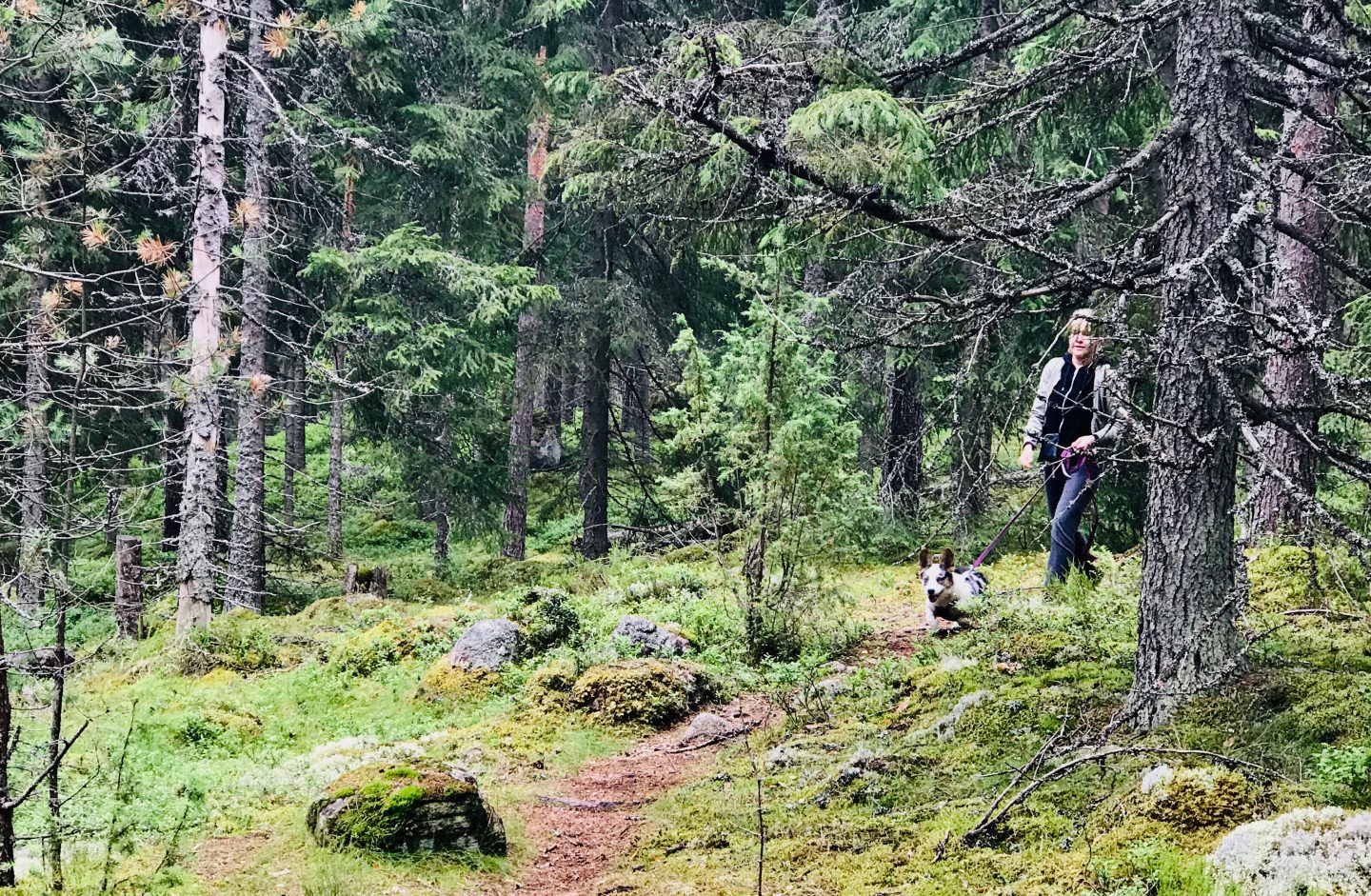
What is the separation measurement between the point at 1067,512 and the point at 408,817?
5067 mm

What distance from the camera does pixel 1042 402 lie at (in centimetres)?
707

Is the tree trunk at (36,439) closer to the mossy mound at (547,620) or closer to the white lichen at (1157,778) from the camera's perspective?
the mossy mound at (547,620)

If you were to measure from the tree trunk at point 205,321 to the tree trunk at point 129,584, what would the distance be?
3.57 ft

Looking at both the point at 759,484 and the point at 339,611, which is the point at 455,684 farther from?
the point at 339,611

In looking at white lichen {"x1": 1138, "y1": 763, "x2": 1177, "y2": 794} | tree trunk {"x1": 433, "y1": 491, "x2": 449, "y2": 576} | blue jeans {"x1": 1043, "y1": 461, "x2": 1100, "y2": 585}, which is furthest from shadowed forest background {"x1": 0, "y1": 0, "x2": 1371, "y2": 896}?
blue jeans {"x1": 1043, "y1": 461, "x2": 1100, "y2": 585}

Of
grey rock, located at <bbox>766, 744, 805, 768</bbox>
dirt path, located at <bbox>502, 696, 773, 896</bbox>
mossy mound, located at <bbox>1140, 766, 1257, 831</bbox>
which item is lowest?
dirt path, located at <bbox>502, 696, 773, 896</bbox>

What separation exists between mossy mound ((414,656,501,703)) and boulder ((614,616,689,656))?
3.95 feet

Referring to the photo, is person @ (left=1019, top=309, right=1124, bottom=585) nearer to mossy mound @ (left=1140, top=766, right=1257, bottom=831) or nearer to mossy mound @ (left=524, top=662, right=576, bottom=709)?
mossy mound @ (left=1140, top=766, right=1257, bottom=831)

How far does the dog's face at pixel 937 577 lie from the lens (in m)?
8.39

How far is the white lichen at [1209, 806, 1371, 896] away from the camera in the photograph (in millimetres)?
2973

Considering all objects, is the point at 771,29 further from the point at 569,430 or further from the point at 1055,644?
the point at 569,430

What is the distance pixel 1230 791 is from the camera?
378 cm

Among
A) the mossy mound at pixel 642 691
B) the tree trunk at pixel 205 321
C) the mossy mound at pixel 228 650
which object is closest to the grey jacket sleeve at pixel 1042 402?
the mossy mound at pixel 642 691

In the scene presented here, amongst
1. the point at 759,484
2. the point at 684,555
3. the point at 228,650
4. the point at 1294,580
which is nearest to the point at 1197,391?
the point at 1294,580
